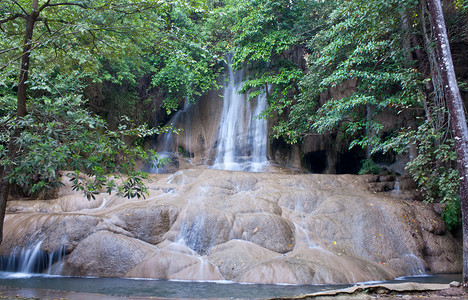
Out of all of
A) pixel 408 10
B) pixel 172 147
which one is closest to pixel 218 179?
pixel 408 10

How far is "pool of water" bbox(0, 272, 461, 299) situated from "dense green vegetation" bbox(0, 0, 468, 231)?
2044 mm

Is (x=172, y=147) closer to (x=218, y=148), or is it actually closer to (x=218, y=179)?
(x=218, y=148)

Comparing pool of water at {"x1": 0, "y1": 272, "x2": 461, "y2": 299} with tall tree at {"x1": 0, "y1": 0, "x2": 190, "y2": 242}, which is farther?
pool of water at {"x1": 0, "y1": 272, "x2": 461, "y2": 299}

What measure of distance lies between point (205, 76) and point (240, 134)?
3.70 m

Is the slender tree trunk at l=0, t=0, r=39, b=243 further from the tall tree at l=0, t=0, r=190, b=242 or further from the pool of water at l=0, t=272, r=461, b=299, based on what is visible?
the pool of water at l=0, t=272, r=461, b=299

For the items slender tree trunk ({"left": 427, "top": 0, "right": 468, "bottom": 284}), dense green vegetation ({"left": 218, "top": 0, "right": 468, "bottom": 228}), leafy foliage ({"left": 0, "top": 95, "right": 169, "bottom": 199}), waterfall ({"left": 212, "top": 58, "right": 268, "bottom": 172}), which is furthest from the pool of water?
waterfall ({"left": 212, "top": 58, "right": 268, "bottom": 172})

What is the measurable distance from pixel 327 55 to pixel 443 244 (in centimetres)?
711

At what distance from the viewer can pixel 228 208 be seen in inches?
380

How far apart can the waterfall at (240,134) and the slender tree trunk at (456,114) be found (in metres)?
10.7

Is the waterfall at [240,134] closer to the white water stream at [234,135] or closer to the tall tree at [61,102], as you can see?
the white water stream at [234,135]

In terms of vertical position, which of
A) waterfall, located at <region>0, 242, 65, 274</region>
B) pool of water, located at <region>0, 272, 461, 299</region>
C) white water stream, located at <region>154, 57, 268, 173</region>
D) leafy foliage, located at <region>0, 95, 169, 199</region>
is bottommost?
pool of water, located at <region>0, 272, 461, 299</region>

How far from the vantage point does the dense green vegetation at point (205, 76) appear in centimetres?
545

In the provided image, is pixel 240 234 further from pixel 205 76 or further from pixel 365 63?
pixel 205 76

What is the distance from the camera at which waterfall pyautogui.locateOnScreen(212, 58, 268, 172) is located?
1752 centimetres
